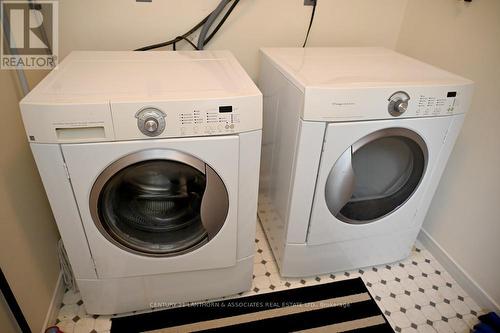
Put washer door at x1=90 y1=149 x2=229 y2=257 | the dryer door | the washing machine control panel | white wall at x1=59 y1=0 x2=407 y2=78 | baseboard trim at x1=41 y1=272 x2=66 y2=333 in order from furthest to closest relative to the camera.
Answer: white wall at x1=59 y1=0 x2=407 y2=78, baseboard trim at x1=41 y1=272 x2=66 y2=333, the dryer door, washer door at x1=90 y1=149 x2=229 y2=257, the washing machine control panel

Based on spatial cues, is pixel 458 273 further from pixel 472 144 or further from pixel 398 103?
pixel 398 103

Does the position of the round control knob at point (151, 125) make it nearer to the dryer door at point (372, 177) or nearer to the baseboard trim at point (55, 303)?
the dryer door at point (372, 177)

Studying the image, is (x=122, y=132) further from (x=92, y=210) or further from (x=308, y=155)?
(x=308, y=155)

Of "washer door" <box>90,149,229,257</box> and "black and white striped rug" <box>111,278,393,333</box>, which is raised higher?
"washer door" <box>90,149,229,257</box>

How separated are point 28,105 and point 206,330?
0.99 metres

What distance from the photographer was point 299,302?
4.45ft

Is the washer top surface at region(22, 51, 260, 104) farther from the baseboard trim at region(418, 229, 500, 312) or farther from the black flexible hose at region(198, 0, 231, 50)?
the baseboard trim at region(418, 229, 500, 312)

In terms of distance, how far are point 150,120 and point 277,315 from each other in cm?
94

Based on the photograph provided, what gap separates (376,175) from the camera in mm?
1298

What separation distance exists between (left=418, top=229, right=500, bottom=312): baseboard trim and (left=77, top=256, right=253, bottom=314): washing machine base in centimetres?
99

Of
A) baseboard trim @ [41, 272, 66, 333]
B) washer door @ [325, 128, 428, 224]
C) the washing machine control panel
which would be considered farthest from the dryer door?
baseboard trim @ [41, 272, 66, 333]

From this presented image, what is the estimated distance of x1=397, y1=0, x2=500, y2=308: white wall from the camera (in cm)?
127

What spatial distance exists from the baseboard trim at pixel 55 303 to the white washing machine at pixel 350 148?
938mm

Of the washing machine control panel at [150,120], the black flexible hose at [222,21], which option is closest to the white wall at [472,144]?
the black flexible hose at [222,21]
